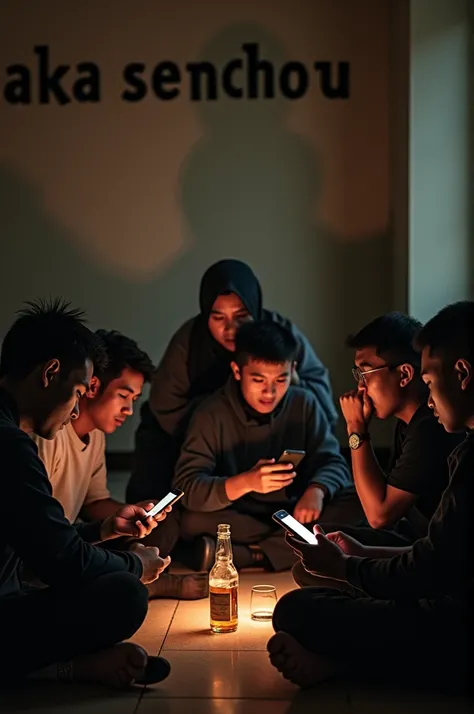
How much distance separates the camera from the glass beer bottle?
2547 mm

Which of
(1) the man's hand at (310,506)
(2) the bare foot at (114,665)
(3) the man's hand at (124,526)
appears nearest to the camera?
(2) the bare foot at (114,665)

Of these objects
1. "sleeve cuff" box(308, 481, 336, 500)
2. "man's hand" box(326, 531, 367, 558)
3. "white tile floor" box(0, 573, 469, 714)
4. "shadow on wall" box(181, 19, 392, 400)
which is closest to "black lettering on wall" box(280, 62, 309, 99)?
"shadow on wall" box(181, 19, 392, 400)

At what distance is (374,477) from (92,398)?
2.60 feet

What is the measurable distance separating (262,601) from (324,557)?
63cm

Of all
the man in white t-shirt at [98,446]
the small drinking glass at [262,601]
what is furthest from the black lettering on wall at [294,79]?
the small drinking glass at [262,601]

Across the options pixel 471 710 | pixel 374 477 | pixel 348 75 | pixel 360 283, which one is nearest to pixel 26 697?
pixel 471 710

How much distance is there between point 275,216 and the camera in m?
4.86

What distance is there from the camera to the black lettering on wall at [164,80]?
4.80 meters

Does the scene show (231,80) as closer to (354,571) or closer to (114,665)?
(354,571)

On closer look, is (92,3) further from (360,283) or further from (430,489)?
(430,489)

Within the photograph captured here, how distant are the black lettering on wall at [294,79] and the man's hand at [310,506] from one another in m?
2.26

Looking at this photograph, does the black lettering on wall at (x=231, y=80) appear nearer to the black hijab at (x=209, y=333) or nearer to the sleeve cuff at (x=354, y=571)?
the black hijab at (x=209, y=333)

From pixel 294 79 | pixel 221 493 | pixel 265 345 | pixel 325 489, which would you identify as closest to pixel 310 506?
pixel 325 489

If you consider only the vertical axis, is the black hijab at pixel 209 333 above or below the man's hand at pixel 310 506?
above
